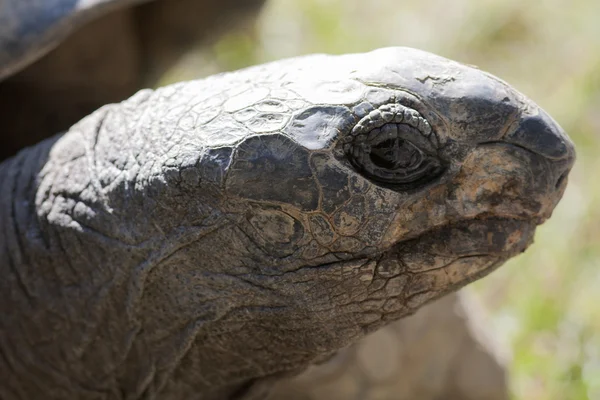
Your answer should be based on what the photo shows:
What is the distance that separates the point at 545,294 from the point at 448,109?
1.98 metres

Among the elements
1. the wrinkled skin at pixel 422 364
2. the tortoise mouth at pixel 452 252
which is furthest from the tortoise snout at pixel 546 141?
the wrinkled skin at pixel 422 364

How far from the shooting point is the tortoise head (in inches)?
57.3

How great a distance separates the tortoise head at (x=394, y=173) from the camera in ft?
4.78

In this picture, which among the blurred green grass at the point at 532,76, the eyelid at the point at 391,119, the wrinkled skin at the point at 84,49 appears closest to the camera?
the eyelid at the point at 391,119

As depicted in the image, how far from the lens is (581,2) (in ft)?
17.3

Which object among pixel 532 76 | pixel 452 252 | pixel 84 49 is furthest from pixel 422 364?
pixel 532 76

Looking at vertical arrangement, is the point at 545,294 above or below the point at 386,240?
above

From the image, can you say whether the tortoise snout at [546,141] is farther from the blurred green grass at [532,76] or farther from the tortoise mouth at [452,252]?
the blurred green grass at [532,76]

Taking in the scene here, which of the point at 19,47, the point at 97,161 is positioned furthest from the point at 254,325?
the point at 19,47

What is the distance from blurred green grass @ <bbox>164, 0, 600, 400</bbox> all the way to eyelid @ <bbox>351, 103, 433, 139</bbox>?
175cm

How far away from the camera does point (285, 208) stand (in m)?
1.47

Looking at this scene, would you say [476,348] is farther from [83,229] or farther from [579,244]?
[83,229]

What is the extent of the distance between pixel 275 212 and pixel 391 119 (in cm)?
26

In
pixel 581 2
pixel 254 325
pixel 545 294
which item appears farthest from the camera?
pixel 581 2
